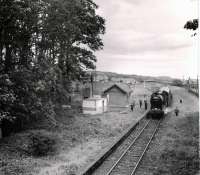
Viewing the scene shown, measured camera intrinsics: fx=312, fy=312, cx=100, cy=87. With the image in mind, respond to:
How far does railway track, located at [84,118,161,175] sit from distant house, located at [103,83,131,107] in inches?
759

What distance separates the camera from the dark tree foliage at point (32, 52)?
2281 cm

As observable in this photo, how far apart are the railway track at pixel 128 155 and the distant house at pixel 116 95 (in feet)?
63.3

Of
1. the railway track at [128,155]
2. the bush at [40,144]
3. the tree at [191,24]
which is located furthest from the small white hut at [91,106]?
the tree at [191,24]

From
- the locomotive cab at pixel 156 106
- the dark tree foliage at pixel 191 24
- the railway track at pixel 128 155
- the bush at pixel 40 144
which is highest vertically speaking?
the dark tree foliage at pixel 191 24

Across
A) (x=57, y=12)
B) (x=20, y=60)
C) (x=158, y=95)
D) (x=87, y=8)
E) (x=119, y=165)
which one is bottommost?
(x=119, y=165)

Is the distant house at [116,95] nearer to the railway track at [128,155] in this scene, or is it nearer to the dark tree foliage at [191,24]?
the railway track at [128,155]

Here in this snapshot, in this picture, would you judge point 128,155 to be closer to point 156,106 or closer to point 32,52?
point 32,52

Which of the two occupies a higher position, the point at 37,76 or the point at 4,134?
the point at 37,76

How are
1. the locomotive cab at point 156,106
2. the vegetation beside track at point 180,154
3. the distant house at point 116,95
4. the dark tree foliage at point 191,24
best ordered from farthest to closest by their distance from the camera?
the distant house at point 116,95, the locomotive cab at point 156,106, the vegetation beside track at point 180,154, the dark tree foliage at point 191,24

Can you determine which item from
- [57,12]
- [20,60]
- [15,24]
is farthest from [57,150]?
[57,12]

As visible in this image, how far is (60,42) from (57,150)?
11.2 m

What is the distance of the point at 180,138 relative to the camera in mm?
27469

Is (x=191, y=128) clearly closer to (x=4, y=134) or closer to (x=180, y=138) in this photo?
(x=180, y=138)

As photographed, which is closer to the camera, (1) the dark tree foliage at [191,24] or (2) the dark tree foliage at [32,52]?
(1) the dark tree foliage at [191,24]
